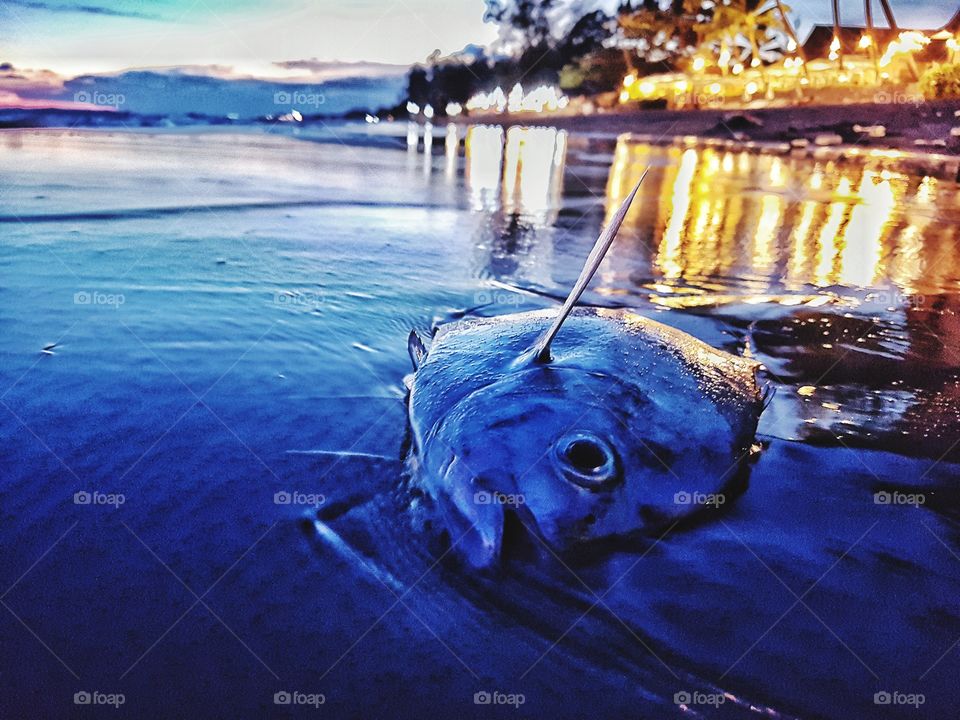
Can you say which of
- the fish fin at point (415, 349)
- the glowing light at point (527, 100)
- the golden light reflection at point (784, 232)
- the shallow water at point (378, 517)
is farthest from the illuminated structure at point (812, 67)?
the fish fin at point (415, 349)

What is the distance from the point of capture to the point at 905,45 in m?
37.7

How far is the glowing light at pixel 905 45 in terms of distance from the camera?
37.7m

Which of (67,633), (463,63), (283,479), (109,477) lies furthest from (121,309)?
(463,63)

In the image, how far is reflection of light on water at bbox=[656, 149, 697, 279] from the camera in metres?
6.70

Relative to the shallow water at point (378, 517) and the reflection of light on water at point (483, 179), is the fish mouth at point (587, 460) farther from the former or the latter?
the reflection of light on water at point (483, 179)

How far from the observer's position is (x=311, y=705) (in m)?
1.72

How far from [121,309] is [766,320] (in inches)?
198

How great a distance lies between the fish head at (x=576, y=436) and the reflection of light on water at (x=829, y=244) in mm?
4278

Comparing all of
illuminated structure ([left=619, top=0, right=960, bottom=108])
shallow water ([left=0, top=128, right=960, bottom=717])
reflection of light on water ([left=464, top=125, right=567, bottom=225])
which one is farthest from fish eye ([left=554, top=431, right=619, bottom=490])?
illuminated structure ([left=619, top=0, right=960, bottom=108])

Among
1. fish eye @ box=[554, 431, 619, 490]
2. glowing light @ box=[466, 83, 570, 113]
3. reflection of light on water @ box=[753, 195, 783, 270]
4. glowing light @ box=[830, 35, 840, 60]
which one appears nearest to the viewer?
fish eye @ box=[554, 431, 619, 490]

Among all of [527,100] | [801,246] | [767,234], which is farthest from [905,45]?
[527,100]

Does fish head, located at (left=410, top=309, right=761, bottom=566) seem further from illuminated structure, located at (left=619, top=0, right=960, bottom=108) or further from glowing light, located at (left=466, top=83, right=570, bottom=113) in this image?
glowing light, located at (left=466, top=83, right=570, bottom=113)

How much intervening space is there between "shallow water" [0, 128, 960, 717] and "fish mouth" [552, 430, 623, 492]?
1.08 ft

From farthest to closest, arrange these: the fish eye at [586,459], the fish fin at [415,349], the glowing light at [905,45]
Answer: the glowing light at [905,45], the fish fin at [415,349], the fish eye at [586,459]
